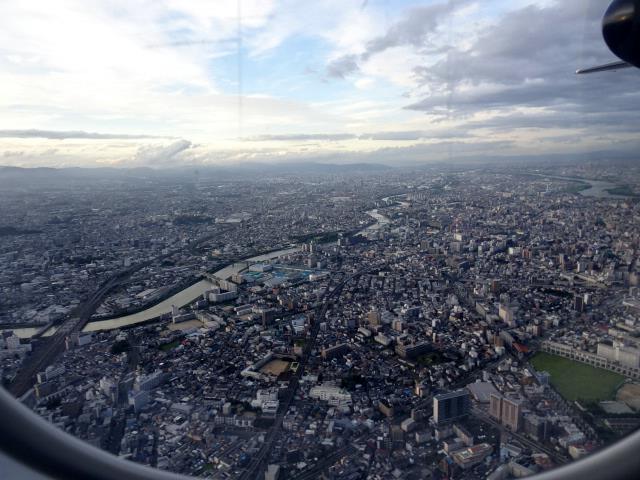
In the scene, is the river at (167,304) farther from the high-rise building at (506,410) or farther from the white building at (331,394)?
the high-rise building at (506,410)

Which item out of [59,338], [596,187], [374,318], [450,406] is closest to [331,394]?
[450,406]

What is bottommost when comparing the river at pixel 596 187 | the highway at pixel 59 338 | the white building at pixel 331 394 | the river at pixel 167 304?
the river at pixel 167 304

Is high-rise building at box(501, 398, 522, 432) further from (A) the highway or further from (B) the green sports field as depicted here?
(A) the highway

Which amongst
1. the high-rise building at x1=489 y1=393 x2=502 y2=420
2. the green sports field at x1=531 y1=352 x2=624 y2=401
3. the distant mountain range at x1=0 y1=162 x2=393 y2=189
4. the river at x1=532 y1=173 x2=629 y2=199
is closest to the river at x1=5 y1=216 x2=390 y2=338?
the distant mountain range at x1=0 y1=162 x2=393 y2=189

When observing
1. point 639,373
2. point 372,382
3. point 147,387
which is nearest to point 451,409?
point 372,382

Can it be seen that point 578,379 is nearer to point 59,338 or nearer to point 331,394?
point 331,394

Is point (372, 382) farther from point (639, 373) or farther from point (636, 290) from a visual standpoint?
point (636, 290)

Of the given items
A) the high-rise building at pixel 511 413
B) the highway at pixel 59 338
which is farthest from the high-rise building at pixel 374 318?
the highway at pixel 59 338
